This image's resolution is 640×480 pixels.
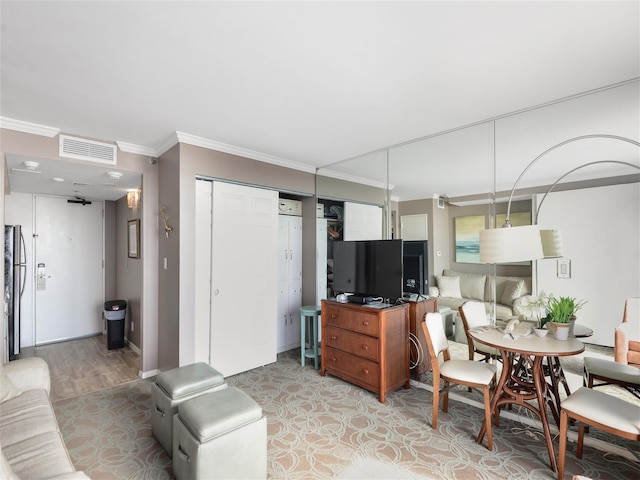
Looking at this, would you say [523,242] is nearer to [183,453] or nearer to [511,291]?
[511,291]

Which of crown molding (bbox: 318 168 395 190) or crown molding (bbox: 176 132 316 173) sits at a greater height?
crown molding (bbox: 176 132 316 173)

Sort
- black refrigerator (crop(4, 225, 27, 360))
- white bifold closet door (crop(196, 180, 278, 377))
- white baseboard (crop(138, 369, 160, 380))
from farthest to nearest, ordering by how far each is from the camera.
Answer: black refrigerator (crop(4, 225, 27, 360))
white baseboard (crop(138, 369, 160, 380))
white bifold closet door (crop(196, 180, 278, 377))

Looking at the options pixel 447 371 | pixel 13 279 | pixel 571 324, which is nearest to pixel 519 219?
pixel 571 324

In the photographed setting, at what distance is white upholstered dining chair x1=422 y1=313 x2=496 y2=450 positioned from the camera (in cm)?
Result: 234

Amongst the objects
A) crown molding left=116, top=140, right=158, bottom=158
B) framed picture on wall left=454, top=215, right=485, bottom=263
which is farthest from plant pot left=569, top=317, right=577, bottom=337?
crown molding left=116, top=140, right=158, bottom=158

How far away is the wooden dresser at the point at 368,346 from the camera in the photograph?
300cm

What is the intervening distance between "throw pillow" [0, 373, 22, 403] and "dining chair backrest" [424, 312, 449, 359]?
3.04m

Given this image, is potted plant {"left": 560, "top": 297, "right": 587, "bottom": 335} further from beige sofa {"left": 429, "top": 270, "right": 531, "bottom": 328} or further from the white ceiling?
the white ceiling

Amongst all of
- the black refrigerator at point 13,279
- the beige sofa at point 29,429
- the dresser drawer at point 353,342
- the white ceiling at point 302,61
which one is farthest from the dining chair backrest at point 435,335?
the black refrigerator at point 13,279

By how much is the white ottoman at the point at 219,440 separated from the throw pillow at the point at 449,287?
6.73 feet

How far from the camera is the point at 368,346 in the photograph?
3.09 meters

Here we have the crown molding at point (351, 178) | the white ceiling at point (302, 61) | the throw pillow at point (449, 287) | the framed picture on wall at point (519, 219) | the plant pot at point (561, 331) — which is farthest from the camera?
the crown molding at point (351, 178)

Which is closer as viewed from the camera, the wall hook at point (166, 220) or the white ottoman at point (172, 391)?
the white ottoman at point (172, 391)

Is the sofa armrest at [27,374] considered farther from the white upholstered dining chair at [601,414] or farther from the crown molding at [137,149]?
the white upholstered dining chair at [601,414]
